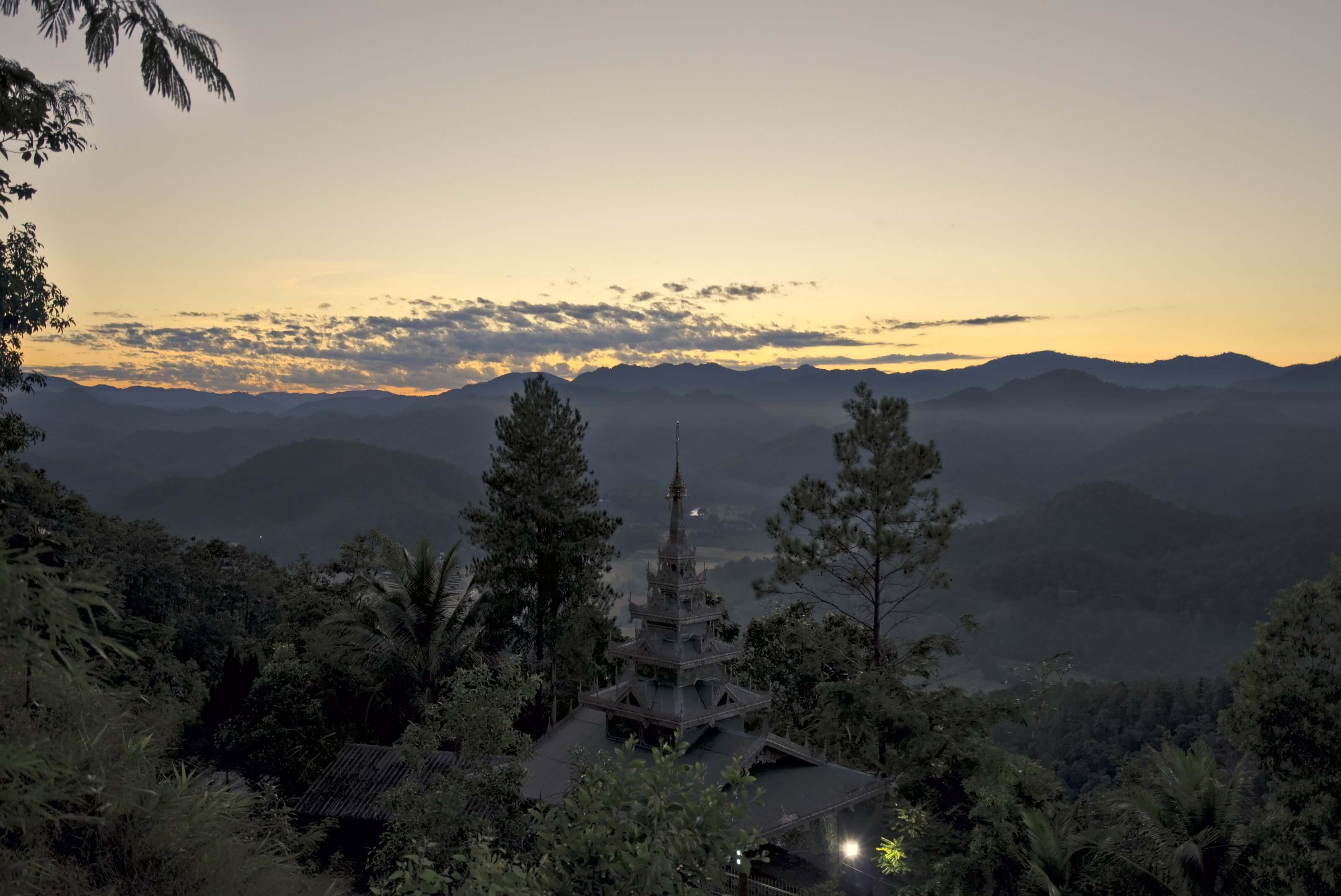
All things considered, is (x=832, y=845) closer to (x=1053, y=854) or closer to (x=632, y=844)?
(x=1053, y=854)

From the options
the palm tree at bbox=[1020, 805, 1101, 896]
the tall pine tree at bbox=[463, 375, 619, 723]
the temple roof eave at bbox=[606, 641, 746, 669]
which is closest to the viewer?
the palm tree at bbox=[1020, 805, 1101, 896]

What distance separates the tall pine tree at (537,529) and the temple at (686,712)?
7092mm

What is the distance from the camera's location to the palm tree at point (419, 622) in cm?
2645

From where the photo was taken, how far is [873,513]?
890 inches

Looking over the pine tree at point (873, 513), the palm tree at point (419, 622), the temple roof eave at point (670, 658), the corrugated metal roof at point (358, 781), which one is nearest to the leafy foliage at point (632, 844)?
the corrugated metal roof at point (358, 781)

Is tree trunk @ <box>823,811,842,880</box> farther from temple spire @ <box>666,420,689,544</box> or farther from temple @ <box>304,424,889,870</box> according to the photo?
temple spire @ <box>666,420,689,544</box>

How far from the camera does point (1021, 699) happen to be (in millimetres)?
20672

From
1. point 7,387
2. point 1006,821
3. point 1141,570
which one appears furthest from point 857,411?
point 1141,570

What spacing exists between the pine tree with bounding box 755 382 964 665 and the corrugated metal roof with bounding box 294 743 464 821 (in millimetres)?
11070

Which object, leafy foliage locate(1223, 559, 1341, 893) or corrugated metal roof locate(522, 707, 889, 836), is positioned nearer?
leafy foliage locate(1223, 559, 1341, 893)

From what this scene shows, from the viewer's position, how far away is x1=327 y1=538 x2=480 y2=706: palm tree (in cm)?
2645

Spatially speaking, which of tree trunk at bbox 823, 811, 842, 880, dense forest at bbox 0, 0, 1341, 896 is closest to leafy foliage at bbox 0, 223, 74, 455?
dense forest at bbox 0, 0, 1341, 896

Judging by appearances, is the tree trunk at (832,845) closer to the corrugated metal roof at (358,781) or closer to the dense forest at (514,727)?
the dense forest at (514,727)

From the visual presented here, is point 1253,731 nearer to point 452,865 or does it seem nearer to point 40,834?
point 452,865
